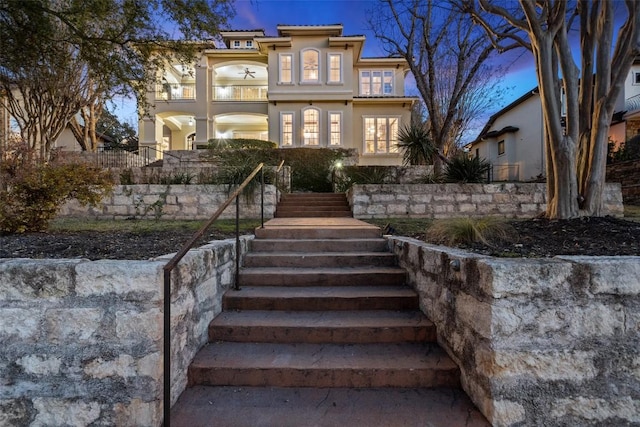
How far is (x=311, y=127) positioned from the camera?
16609 millimetres

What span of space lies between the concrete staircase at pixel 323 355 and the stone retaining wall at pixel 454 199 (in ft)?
13.4

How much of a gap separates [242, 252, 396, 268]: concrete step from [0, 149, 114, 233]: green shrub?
3.12m

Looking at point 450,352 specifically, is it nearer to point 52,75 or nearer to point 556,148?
point 556,148

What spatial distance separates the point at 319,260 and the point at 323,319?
1038 mm

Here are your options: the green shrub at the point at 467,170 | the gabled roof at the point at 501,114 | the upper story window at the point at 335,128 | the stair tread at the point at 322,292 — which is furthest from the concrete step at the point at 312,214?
the gabled roof at the point at 501,114

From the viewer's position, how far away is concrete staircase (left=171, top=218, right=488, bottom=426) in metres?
2.10

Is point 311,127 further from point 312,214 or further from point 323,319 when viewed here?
point 323,319

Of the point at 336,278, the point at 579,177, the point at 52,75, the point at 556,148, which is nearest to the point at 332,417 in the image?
the point at 336,278

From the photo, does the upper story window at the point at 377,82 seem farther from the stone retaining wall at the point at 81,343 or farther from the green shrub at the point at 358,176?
the stone retaining wall at the point at 81,343

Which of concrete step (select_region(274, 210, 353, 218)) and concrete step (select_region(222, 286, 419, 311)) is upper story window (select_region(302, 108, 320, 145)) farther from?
concrete step (select_region(222, 286, 419, 311))

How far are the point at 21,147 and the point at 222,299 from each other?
18.8 ft

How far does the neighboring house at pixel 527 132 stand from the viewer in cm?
1617

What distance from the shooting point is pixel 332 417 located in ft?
6.75

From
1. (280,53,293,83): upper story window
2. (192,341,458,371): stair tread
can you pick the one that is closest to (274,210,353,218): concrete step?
(192,341,458,371): stair tread
